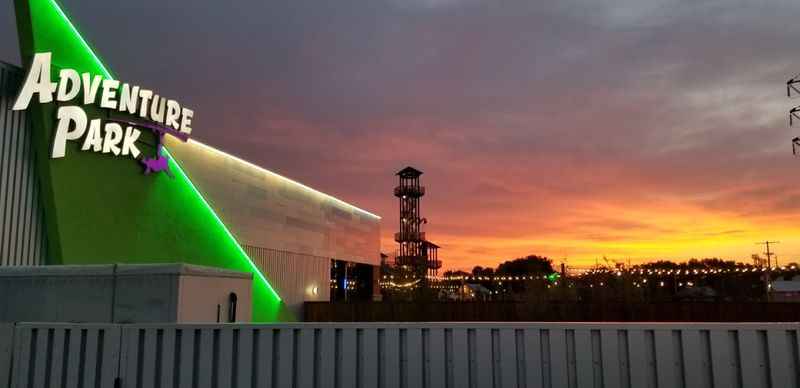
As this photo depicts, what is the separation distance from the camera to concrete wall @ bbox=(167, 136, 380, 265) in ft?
89.4

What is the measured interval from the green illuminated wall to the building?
0.11 feet

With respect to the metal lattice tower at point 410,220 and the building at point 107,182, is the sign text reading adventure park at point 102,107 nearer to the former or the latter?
the building at point 107,182

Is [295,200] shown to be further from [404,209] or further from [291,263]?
[404,209]

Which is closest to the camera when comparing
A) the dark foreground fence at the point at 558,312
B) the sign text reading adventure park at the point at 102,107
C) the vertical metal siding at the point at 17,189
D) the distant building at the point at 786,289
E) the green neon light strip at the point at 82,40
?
the vertical metal siding at the point at 17,189

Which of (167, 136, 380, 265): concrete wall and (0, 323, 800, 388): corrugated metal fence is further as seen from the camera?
(167, 136, 380, 265): concrete wall

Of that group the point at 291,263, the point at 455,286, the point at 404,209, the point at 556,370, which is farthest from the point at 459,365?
the point at 404,209

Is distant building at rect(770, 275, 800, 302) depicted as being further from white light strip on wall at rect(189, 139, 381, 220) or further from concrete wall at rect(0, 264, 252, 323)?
concrete wall at rect(0, 264, 252, 323)

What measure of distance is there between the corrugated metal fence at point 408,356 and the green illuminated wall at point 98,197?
13265 millimetres

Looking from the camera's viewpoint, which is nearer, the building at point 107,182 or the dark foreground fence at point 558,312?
the building at point 107,182

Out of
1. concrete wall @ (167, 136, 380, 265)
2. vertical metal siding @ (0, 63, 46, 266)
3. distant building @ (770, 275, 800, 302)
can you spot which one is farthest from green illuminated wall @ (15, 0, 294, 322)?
distant building @ (770, 275, 800, 302)

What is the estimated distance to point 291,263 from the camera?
34.4m

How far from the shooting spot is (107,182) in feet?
63.7

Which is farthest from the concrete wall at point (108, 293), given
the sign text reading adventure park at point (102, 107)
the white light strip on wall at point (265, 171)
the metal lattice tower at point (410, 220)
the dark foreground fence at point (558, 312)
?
the metal lattice tower at point (410, 220)

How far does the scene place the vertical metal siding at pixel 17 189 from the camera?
16.5 metres
